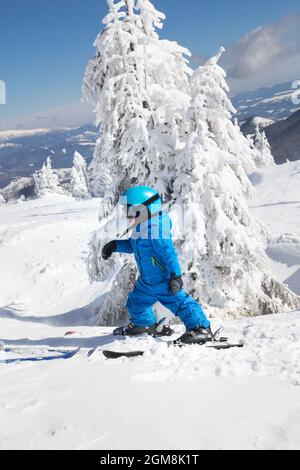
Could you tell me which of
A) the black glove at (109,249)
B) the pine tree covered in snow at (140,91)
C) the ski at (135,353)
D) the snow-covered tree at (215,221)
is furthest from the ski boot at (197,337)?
the pine tree covered in snow at (140,91)

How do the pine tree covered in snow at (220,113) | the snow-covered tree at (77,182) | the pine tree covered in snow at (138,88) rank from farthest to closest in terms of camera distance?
1. the snow-covered tree at (77,182)
2. the pine tree covered in snow at (138,88)
3. the pine tree covered in snow at (220,113)

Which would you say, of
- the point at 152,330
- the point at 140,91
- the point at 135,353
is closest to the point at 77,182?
the point at 140,91

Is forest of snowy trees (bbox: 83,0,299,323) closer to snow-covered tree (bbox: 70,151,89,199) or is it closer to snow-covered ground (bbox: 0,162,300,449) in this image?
snow-covered ground (bbox: 0,162,300,449)

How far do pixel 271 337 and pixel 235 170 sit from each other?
7229 millimetres

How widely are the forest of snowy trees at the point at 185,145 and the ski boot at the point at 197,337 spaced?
5.32 m

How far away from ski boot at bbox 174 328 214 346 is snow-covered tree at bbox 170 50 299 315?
531cm

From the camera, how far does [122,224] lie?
39.0 feet

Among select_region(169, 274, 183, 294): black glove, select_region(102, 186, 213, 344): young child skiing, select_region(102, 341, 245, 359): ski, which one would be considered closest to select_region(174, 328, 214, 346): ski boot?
select_region(102, 186, 213, 344): young child skiing

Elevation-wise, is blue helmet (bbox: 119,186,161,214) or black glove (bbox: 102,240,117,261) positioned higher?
blue helmet (bbox: 119,186,161,214)

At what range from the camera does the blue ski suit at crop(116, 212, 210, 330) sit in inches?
205

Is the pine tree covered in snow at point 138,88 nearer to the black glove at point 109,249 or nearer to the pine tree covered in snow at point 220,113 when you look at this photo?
the pine tree covered in snow at point 220,113

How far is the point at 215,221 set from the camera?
10.4 m

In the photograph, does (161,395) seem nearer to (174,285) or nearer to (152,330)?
(174,285)

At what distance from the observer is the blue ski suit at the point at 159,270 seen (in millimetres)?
5195
